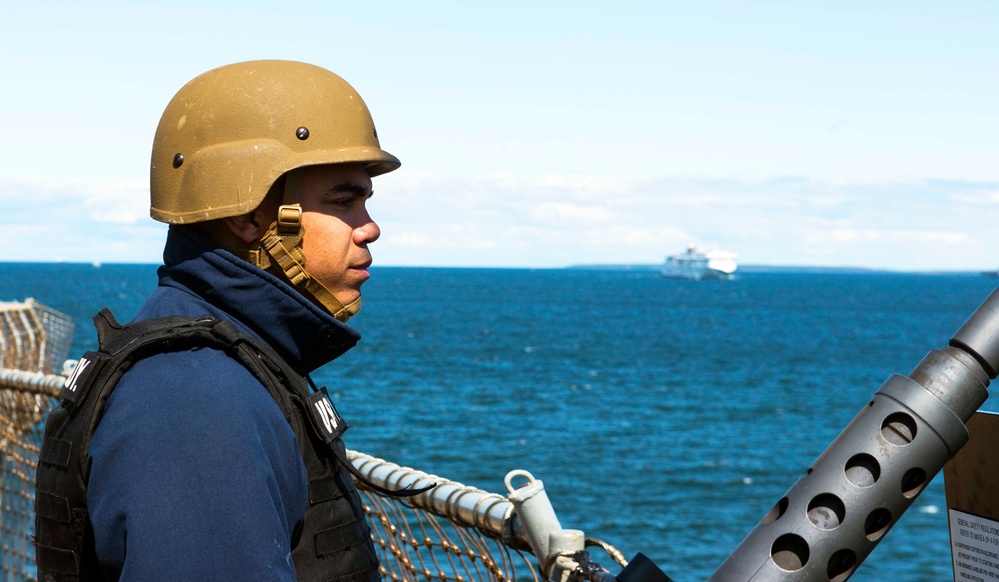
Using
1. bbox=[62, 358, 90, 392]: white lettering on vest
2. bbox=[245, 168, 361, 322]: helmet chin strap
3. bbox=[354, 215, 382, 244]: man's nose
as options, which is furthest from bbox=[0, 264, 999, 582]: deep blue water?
bbox=[62, 358, 90, 392]: white lettering on vest

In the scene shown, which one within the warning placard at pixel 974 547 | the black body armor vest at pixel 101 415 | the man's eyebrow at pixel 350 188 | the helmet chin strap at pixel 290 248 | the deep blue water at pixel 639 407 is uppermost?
the man's eyebrow at pixel 350 188

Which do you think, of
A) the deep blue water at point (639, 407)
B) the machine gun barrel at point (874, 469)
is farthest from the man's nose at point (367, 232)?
the deep blue water at point (639, 407)

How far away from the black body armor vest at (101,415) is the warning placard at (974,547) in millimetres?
1090

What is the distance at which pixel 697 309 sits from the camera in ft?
465

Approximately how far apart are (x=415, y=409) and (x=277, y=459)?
49363 millimetres

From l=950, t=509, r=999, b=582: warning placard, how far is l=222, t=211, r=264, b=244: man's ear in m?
1.42

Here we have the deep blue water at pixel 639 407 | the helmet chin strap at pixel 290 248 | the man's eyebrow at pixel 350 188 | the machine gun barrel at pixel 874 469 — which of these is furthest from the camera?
the deep blue water at pixel 639 407

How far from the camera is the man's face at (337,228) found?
2.37m

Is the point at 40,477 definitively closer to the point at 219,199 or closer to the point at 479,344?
the point at 219,199

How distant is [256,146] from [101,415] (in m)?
0.67

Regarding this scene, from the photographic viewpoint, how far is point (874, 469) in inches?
56.9

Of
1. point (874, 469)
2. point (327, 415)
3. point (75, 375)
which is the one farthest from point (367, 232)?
point (874, 469)

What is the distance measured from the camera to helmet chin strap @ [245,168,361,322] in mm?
2334

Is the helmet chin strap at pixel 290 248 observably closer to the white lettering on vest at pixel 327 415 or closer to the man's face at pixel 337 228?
the man's face at pixel 337 228
